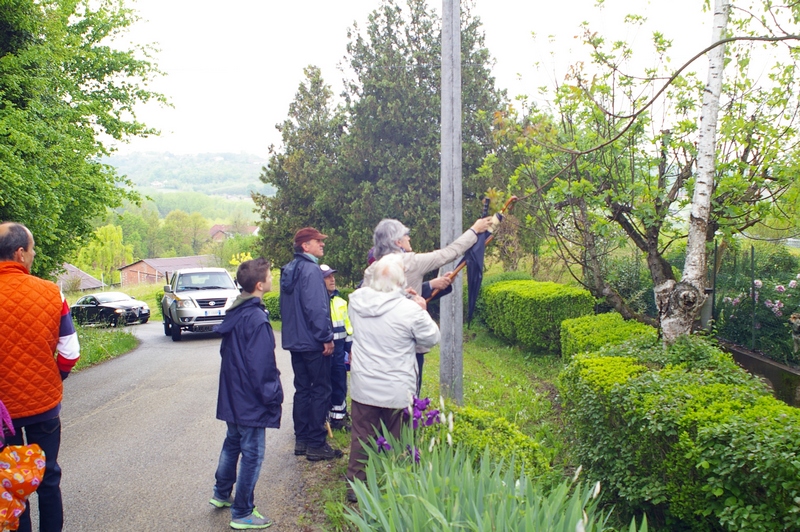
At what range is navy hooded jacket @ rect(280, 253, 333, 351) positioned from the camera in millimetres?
5543

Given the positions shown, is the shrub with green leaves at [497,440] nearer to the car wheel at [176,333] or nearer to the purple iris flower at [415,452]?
the purple iris flower at [415,452]

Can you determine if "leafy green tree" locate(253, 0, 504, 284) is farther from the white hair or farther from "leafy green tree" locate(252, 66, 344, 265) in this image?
the white hair

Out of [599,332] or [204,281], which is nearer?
[599,332]

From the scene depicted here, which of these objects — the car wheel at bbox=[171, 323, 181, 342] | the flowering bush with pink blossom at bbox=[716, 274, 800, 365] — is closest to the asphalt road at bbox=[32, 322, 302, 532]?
the flowering bush with pink blossom at bbox=[716, 274, 800, 365]

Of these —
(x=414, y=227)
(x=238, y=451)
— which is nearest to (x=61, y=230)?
(x=238, y=451)

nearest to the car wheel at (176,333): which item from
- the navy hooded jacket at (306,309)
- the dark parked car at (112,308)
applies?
the dark parked car at (112,308)

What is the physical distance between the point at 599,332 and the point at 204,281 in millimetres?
13445

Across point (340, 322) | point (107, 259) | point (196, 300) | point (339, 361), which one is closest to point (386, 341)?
point (340, 322)

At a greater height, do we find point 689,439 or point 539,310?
point 689,439

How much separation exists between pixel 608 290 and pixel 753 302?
2.55 metres

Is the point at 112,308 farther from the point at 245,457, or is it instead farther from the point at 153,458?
the point at 245,457

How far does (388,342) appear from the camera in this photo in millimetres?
4074

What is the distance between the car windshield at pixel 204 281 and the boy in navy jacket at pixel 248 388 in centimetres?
1437

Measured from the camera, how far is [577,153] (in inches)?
233
